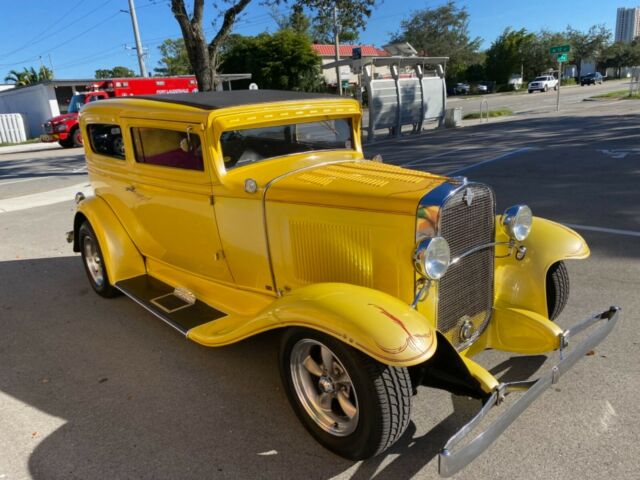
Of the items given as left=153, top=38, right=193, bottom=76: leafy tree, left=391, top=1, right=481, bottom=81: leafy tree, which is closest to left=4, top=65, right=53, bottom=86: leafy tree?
left=153, top=38, right=193, bottom=76: leafy tree

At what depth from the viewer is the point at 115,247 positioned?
4.10 metres

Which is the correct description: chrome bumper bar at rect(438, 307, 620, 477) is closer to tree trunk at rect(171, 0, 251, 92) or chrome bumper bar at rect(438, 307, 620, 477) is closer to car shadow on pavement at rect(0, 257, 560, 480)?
car shadow on pavement at rect(0, 257, 560, 480)

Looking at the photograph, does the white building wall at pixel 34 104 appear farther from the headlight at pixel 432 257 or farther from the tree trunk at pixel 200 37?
the headlight at pixel 432 257

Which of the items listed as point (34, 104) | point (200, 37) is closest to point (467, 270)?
point (200, 37)

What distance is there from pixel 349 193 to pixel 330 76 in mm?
52375

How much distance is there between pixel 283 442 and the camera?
2559 millimetres

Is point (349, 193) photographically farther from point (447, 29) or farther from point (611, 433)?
point (447, 29)

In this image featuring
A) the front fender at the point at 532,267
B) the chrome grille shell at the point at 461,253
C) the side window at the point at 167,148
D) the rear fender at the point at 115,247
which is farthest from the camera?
the rear fender at the point at 115,247

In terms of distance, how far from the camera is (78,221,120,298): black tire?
4.34m

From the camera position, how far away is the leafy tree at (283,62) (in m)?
38.4

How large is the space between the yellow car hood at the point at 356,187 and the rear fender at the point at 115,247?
5.86 feet

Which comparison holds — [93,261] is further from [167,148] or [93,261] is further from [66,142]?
[66,142]

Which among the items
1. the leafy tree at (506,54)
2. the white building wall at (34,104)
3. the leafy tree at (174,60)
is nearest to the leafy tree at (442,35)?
the leafy tree at (506,54)

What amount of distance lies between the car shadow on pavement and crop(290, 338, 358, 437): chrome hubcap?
0.53 ft
